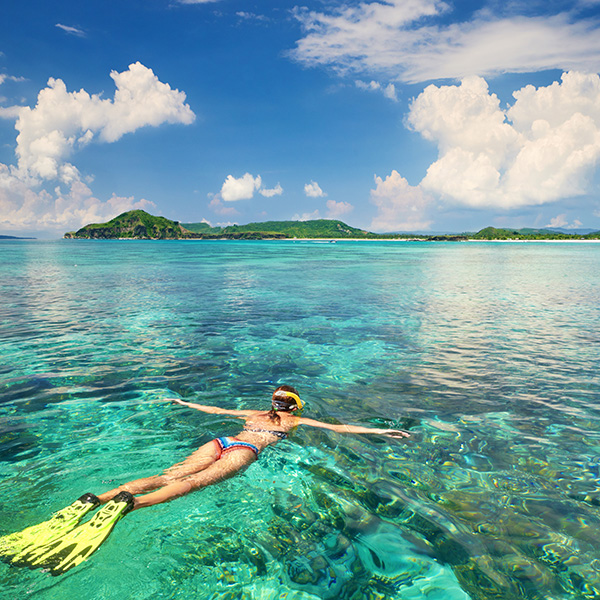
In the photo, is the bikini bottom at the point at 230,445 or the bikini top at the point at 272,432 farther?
the bikini top at the point at 272,432

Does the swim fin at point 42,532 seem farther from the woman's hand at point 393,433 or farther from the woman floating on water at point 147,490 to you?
the woman's hand at point 393,433

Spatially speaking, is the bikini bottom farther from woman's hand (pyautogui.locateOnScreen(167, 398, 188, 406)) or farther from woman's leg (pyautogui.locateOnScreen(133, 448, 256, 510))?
woman's hand (pyautogui.locateOnScreen(167, 398, 188, 406))

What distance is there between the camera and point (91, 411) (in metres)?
10.6

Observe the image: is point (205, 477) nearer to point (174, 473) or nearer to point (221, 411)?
point (174, 473)

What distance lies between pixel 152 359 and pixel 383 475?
35.8 feet

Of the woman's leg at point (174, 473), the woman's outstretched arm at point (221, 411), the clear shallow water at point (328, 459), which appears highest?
the woman's leg at point (174, 473)

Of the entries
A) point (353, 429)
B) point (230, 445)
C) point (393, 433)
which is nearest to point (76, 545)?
point (230, 445)

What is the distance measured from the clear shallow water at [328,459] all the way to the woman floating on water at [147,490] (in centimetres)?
23

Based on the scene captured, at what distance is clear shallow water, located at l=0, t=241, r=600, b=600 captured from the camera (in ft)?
17.5

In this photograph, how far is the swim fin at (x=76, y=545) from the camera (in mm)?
5121

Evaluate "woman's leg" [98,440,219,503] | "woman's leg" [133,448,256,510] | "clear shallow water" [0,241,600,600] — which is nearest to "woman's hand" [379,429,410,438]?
"clear shallow water" [0,241,600,600]

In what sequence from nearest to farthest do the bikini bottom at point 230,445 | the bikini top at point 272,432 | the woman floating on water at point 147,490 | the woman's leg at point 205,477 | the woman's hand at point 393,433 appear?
the woman floating on water at point 147,490 < the woman's leg at point 205,477 < the bikini bottom at point 230,445 < the bikini top at point 272,432 < the woman's hand at point 393,433

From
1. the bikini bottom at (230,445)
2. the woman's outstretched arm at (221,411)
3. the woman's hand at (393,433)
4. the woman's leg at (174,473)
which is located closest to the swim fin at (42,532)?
the woman's leg at (174,473)

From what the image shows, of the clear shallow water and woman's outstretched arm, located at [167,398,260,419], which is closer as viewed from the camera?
the clear shallow water
